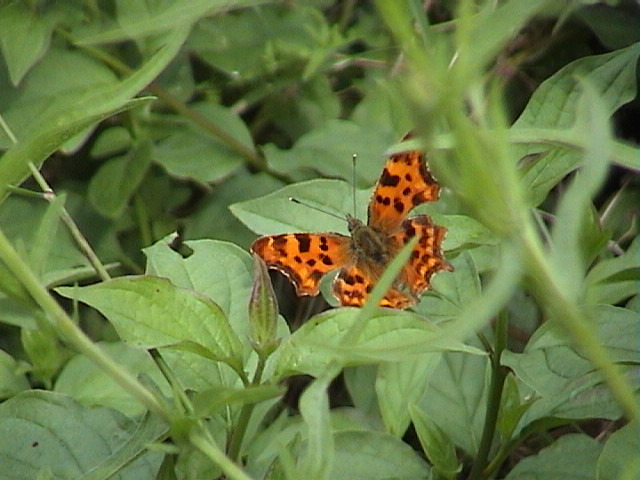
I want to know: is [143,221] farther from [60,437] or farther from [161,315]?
[161,315]

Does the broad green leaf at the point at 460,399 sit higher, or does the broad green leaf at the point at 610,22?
the broad green leaf at the point at 610,22

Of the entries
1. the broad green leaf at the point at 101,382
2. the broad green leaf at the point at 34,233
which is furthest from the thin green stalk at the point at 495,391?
the broad green leaf at the point at 34,233

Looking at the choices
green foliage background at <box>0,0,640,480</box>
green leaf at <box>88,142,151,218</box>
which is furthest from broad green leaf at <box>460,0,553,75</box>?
green leaf at <box>88,142,151,218</box>

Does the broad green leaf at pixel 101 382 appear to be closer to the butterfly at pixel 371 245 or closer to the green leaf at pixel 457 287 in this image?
the butterfly at pixel 371 245

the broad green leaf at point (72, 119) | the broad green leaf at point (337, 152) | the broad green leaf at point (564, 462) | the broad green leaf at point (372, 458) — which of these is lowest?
the broad green leaf at point (564, 462)

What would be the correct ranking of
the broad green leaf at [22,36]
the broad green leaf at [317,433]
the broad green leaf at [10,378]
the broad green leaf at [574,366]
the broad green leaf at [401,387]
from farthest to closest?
the broad green leaf at [22,36] → the broad green leaf at [10,378] → the broad green leaf at [401,387] → the broad green leaf at [574,366] → the broad green leaf at [317,433]

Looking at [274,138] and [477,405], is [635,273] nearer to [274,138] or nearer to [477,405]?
[477,405]

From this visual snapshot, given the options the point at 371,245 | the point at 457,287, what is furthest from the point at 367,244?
the point at 457,287
